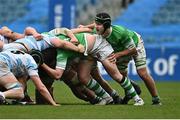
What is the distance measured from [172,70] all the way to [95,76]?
1227 cm

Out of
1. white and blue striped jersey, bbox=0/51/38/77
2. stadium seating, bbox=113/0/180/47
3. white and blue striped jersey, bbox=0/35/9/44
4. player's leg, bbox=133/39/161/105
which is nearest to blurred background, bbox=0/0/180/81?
stadium seating, bbox=113/0/180/47

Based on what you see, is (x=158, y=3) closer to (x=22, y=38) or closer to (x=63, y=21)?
(x=63, y=21)

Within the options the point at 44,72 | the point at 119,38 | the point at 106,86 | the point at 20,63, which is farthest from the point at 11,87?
the point at 106,86

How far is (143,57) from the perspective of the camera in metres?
14.9

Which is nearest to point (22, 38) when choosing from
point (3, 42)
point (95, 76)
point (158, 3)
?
point (3, 42)

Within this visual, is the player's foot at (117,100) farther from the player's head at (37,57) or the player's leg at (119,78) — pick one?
the player's head at (37,57)

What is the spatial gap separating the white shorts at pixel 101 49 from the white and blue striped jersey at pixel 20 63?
140cm

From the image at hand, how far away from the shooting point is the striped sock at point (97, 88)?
14695 millimetres

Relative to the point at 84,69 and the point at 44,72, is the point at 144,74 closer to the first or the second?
the point at 84,69

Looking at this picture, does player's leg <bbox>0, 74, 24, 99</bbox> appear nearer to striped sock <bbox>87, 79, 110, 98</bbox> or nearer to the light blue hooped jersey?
the light blue hooped jersey

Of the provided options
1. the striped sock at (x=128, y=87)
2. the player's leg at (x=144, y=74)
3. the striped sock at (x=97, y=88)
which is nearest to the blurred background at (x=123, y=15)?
the player's leg at (x=144, y=74)

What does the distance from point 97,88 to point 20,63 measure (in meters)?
1.85

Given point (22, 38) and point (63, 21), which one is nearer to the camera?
point (22, 38)

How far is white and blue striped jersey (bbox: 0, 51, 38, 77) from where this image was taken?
1349 centimetres
